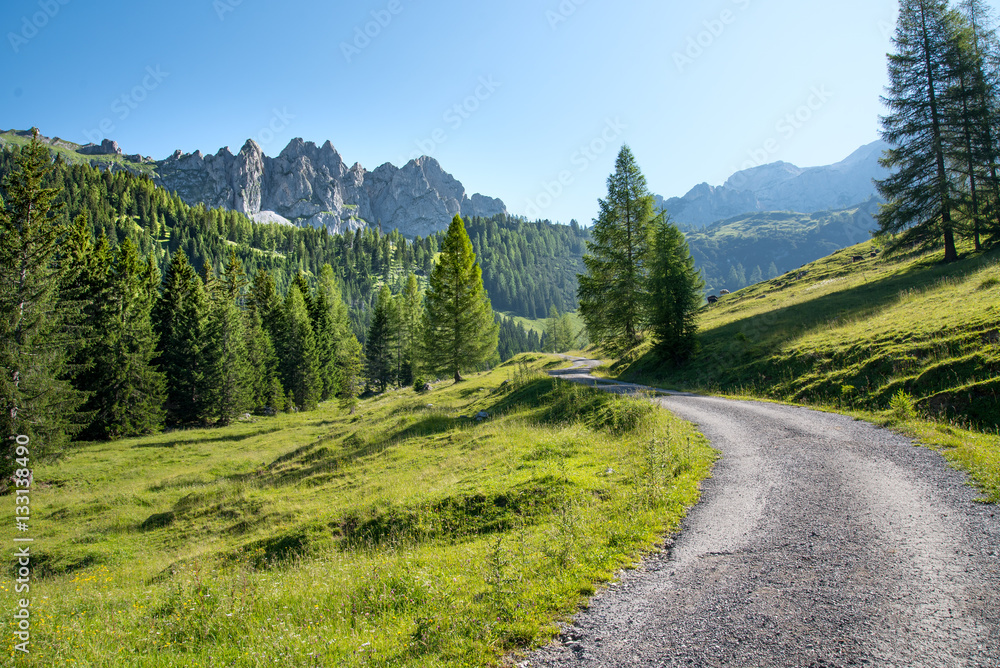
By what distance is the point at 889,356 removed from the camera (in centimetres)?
1593

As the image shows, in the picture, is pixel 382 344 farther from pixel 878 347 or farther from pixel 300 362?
pixel 878 347

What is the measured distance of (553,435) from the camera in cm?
1502

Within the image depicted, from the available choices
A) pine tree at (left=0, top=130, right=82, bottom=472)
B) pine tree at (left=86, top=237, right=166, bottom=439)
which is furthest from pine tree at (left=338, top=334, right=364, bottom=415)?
pine tree at (left=0, top=130, right=82, bottom=472)

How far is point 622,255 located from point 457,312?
16.2 meters

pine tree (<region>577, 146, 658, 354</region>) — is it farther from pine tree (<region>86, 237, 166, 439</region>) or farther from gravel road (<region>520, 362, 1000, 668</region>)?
pine tree (<region>86, 237, 166, 439</region>)

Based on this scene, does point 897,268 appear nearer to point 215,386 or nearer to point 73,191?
point 215,386

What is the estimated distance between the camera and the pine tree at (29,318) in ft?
70.5

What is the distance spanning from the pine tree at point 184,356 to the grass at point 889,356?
41876mm

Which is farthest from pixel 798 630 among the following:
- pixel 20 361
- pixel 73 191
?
pixel 73 191

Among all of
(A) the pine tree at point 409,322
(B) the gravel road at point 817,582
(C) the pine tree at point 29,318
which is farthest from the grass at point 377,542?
(A) the pine tree at point 409,322

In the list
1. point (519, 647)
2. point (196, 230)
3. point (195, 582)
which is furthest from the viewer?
point (196, 230)

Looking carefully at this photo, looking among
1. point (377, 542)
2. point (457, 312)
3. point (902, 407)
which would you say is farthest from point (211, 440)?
point (902, 407)

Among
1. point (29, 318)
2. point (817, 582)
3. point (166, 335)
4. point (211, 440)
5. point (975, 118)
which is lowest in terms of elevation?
Answer: point (211, 440)

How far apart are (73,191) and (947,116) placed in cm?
19600
